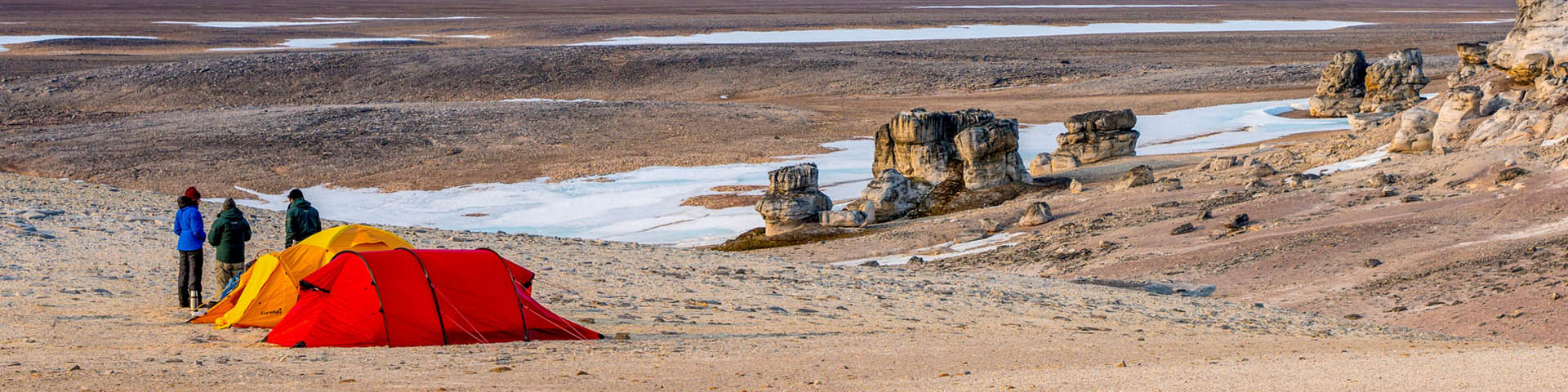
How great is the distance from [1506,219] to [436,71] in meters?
57.9

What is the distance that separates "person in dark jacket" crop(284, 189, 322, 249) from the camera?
1495cm

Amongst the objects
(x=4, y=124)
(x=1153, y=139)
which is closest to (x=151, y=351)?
(x=1153, y=139)

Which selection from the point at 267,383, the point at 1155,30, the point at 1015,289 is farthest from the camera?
the point at 1155,30

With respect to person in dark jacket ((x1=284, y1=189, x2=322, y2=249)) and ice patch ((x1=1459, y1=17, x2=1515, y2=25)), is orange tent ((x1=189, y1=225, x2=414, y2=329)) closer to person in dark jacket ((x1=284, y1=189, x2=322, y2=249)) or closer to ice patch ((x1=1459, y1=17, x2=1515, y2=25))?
person in dark jacket ((x1=284, y1=189, x2=322, y2=249))

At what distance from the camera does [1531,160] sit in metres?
23.6

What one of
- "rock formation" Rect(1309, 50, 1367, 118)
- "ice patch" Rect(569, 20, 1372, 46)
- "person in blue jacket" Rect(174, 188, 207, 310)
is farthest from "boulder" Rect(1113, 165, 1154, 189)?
"ice patch" Rect(569, 20, 1372, 46)

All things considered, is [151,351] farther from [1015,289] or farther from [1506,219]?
[1506,219]

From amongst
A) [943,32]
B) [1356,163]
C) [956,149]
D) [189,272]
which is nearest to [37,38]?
[943,32]

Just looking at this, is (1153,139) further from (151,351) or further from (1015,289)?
(151,351)

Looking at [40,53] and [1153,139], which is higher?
[40,53]

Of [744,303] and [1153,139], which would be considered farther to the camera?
Answer: [1153,139]

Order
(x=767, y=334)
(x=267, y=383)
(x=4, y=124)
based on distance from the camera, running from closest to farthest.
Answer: (x=267, y=383)
(x=767, y=334)
(x=4, y=124)

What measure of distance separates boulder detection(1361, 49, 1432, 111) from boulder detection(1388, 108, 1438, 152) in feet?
59.7

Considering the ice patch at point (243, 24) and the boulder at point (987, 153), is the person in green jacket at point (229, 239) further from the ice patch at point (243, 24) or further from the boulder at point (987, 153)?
the ice patch at point (243, 24)
